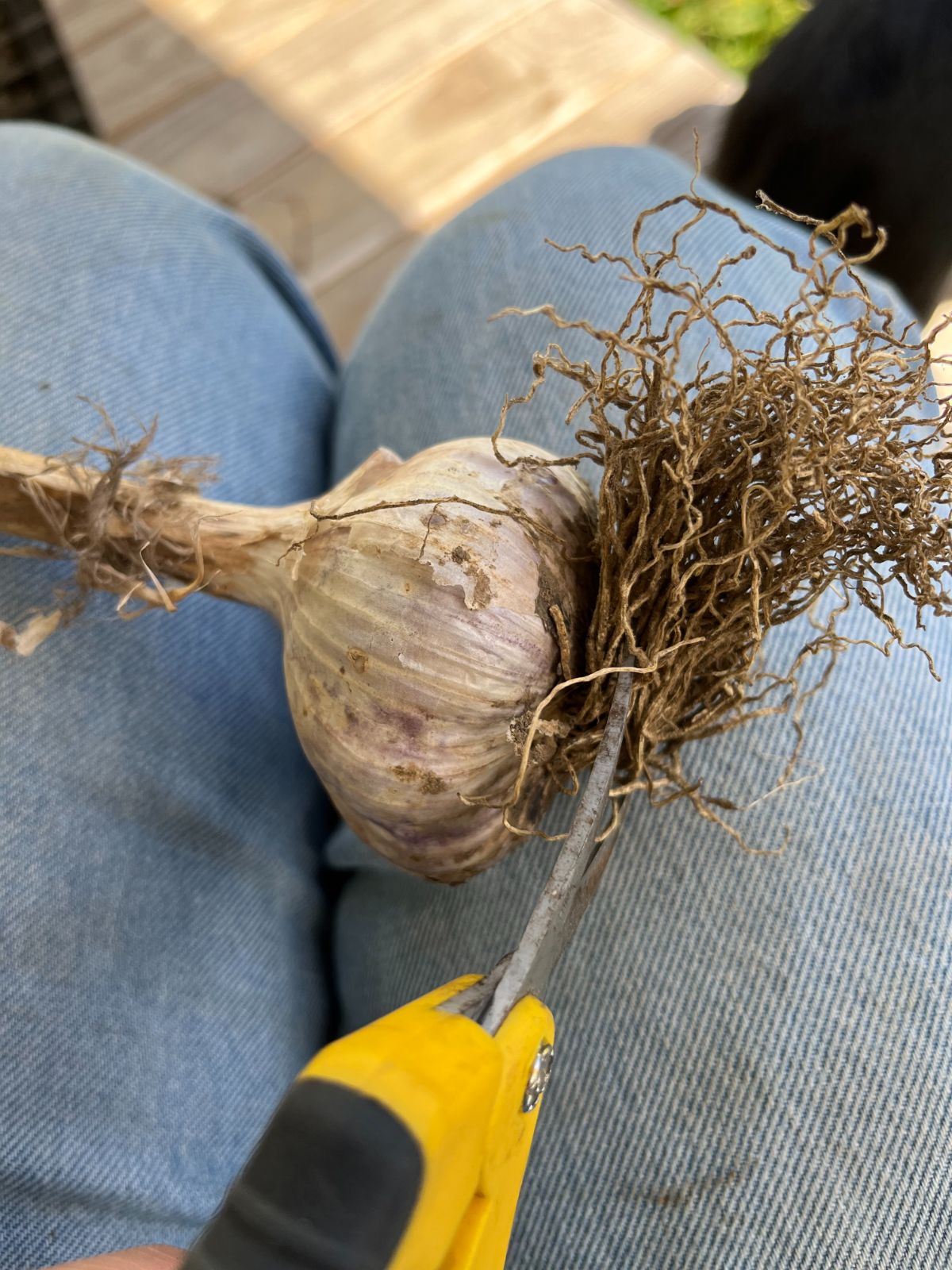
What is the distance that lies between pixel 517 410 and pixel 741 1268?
535mm

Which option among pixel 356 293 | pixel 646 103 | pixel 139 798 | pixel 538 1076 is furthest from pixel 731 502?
pixel 646 103

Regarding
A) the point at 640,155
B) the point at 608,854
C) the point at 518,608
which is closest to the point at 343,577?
the point at 518,608

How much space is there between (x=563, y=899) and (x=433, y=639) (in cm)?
13

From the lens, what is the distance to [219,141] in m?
1.24

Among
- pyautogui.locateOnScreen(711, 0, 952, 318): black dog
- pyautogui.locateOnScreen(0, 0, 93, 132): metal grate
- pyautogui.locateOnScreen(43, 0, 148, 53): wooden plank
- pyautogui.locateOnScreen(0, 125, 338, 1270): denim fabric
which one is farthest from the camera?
pyautogui.locateOnScreen(43, 0, 148, 53): wooden plank

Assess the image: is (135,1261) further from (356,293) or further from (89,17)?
(89,17)

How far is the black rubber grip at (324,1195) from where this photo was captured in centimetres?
28

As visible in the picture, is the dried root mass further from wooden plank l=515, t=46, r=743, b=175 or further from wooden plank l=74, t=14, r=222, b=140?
wooden plank l=74, t=14, r=222, b=140

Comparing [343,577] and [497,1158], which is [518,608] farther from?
[497,1158]

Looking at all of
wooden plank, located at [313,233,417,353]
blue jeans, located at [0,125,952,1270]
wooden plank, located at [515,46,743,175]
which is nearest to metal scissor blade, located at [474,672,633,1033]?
blue jeans, located at [0,125,952,1270]

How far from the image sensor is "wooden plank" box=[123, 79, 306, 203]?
1224 mm

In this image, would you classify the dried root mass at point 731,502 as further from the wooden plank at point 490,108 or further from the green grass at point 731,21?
the green grass at point 731,21

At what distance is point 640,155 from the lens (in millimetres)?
762

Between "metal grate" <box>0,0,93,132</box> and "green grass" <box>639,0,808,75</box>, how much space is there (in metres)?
0.85
